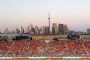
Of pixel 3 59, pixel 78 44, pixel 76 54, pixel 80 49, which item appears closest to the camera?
pixel 3 59

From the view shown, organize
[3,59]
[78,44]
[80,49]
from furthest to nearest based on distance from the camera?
[78,44], [80,49], [3,59]

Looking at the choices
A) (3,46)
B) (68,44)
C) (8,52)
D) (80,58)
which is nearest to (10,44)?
(3,46)

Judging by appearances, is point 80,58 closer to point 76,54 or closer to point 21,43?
point 76,54

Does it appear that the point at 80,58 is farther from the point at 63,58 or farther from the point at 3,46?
the point at 3,46

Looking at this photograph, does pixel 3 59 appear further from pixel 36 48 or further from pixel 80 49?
pixel 80 49

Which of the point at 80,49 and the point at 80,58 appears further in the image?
the point at 80,49

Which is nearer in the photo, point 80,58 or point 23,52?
point 80,58

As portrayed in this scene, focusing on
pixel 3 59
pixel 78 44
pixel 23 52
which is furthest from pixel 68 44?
pixel 3 59

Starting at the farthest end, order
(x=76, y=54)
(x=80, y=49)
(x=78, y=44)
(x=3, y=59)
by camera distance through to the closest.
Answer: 1. (x=78, y=44)
2. (x=80, y=49)
3. (x=76, y=54)
4. (x=3, y=59)
